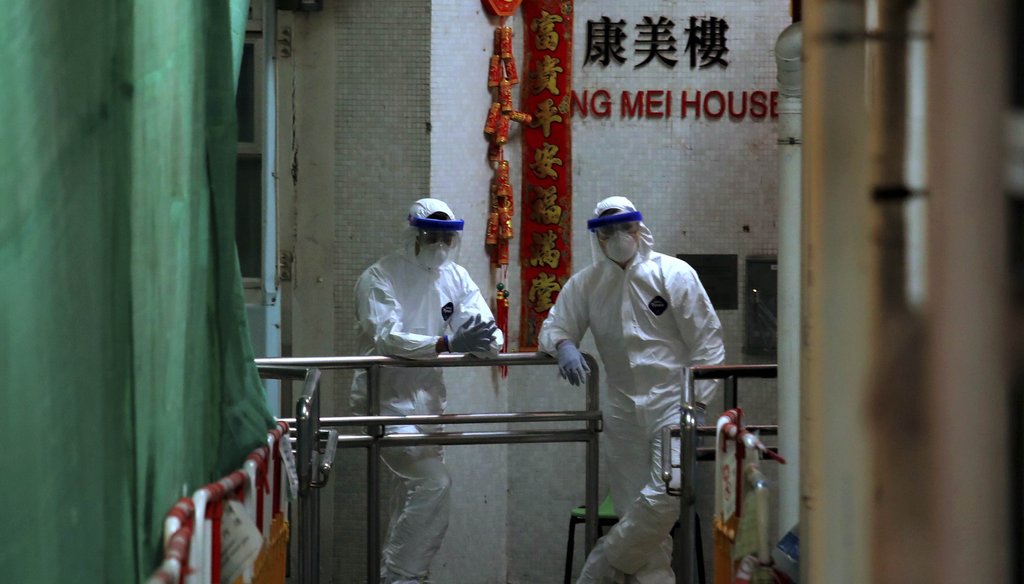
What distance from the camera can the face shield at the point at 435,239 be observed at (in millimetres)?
5074

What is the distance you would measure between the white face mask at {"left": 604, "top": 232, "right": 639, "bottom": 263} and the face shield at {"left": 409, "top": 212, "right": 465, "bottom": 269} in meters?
0.66

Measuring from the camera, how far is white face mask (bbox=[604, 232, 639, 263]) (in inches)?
203

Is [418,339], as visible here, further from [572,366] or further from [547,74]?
[547,74]

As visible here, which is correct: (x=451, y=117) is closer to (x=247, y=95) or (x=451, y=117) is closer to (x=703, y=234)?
(x=247, y=95)

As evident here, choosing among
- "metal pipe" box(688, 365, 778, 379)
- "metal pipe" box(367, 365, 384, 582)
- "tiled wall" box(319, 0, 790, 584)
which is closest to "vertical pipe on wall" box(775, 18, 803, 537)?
"metal pipe" box(688, 365, 778, 379)

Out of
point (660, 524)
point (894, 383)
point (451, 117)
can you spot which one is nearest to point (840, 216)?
point (894, 383)

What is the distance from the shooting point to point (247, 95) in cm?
562

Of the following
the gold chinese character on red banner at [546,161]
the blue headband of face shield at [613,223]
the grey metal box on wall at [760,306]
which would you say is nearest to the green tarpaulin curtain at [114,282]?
the blue headband of face shield at [613,223]

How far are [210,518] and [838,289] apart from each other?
A: 1.31 metres

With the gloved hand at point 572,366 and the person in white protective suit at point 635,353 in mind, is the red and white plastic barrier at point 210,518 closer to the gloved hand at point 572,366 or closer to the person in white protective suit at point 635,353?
the gloved hand at point 572,366

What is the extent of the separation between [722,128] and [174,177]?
169 inches

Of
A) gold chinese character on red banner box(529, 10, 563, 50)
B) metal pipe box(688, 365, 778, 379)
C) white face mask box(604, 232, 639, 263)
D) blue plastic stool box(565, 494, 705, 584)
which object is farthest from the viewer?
gold chinese character on red banner box(529, 10, 563, 50)

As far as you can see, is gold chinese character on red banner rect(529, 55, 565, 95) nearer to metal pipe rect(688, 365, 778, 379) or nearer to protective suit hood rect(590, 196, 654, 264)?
protective suit hood rect(590, 196, 654, 264)

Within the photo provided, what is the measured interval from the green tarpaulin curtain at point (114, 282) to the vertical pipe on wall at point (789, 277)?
177 cm
